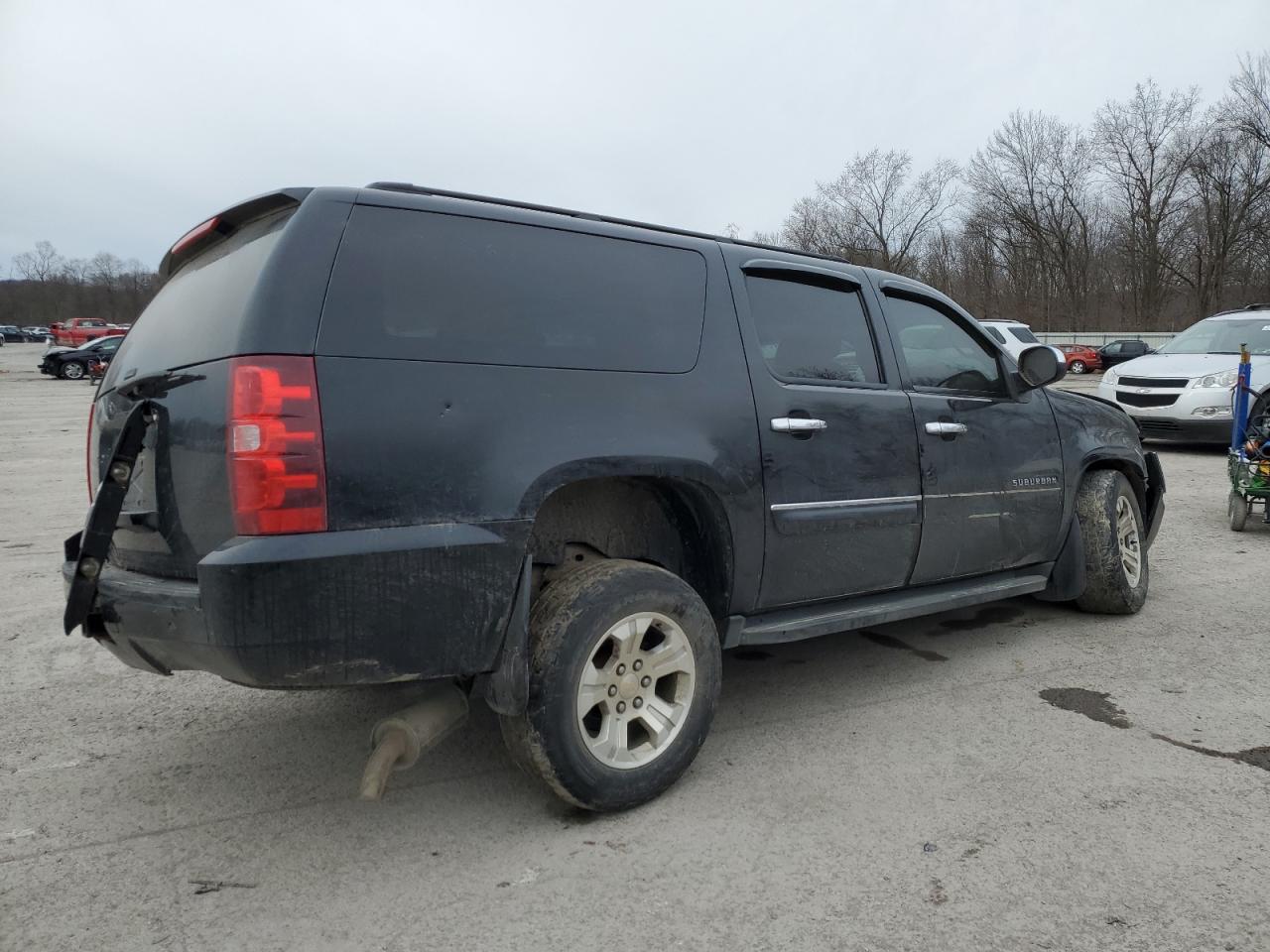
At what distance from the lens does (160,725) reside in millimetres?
3650

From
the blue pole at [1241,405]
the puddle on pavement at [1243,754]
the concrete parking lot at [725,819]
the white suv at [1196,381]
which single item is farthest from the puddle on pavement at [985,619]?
the white suv at [1196,381]

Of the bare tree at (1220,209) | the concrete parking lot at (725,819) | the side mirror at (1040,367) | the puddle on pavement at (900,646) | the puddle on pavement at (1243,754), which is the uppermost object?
the bare tree at (1220,209)

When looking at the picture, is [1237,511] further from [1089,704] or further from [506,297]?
[506,297]

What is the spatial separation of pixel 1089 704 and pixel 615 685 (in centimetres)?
217

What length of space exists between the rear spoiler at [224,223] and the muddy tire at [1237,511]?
7401mm

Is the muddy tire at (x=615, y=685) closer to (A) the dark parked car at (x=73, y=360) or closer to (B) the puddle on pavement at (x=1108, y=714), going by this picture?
(B) the puddle on pavement at (x=1108, y=714)

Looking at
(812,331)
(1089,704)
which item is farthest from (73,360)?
(1089,704)

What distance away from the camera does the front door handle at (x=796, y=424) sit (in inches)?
131

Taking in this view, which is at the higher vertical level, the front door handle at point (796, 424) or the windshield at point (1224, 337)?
the windshield at point (1224, 337)

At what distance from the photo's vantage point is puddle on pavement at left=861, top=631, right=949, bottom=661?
14.7ft

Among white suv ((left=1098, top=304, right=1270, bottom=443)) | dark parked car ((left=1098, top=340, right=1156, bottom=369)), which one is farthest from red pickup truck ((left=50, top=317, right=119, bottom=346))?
white suv ((left=1098, top=304, right=1270, bottom=443))

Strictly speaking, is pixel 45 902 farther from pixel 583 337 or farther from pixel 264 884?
pixel 583 337

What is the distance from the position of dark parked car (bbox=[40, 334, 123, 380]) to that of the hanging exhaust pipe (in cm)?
3283

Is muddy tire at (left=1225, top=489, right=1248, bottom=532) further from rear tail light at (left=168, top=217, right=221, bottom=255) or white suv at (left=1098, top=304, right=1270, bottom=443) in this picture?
rear tail light at (left=168, top=217, right=221, bottom=255)
